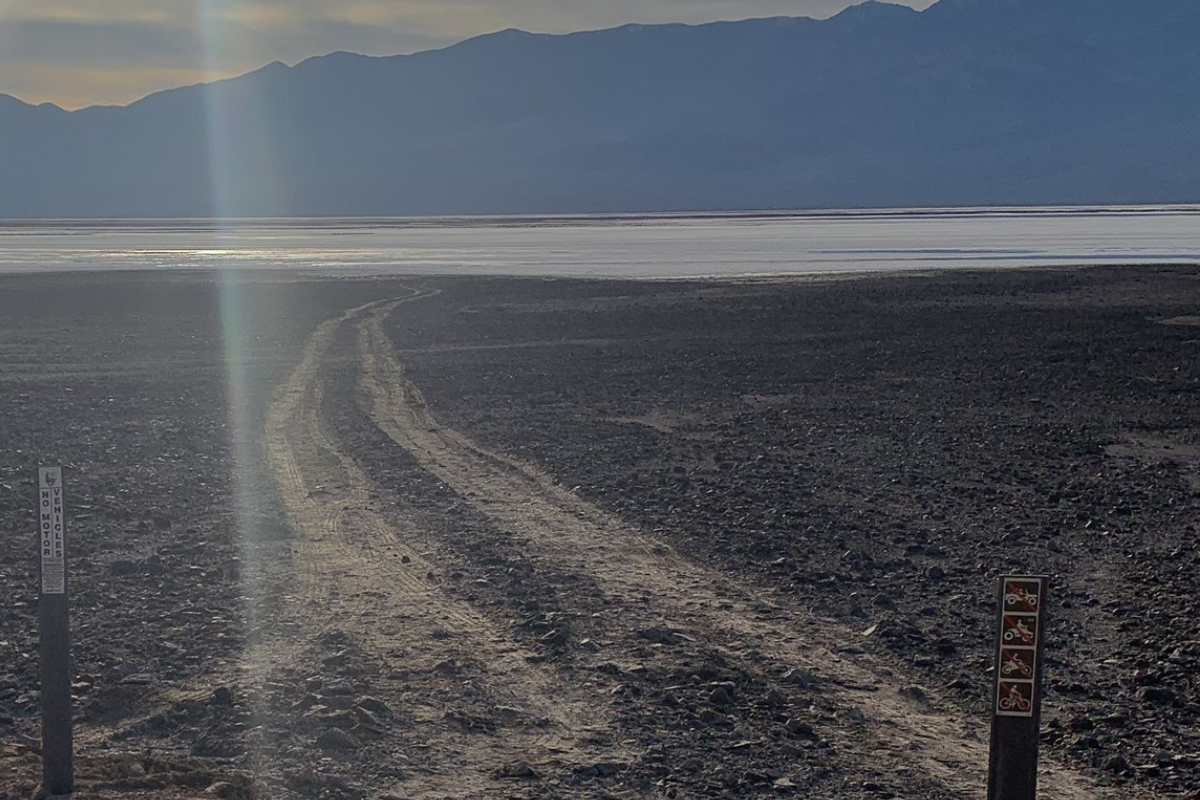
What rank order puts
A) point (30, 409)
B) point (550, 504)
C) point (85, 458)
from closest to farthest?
point (550, 504) → point (85, 458) → point (30, 409)

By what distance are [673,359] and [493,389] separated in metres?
3.99

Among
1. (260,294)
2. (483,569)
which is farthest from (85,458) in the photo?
(260,294)

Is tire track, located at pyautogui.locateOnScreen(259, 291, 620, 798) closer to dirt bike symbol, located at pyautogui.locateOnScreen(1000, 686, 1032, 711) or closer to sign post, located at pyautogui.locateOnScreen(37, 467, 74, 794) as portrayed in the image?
sign post, located at pyautogui.locateOnScreen(37, 467, 74, 794)

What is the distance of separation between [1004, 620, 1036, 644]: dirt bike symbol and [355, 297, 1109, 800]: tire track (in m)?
1.41

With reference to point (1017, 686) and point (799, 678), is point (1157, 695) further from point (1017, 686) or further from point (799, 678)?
point (1017, 686)

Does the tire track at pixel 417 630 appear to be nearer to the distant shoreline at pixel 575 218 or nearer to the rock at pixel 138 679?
the rock at pixel 138 679

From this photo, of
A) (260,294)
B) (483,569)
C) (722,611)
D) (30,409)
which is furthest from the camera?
(260,294)

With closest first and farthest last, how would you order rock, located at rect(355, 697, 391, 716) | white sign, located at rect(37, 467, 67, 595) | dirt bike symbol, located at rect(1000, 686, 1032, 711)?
dirt bike symbol, located at rect(1000, 686, 1032, 711), white sign, located at rect(37, 467, 67, 595), rock, located at rect(355, 697, 391, 716)

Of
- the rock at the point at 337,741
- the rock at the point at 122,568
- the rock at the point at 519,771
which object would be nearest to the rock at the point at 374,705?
the rock at the point at 337,741

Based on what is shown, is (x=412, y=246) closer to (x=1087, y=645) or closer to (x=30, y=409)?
(x=30, y=409)

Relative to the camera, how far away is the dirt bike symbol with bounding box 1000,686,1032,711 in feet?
14.2

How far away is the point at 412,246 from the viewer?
6781 centimetres

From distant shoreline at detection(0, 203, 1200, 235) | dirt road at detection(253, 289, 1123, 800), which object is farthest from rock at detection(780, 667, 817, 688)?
distant shoreline at detection(0, 203, 1200, 235)

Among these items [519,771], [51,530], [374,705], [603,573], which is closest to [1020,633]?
[519,771]
